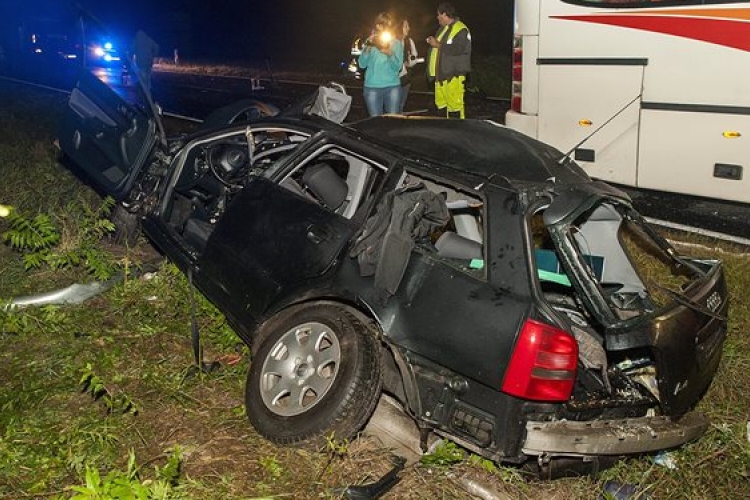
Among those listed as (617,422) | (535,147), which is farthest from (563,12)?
(617,422)

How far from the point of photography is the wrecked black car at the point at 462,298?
353cm

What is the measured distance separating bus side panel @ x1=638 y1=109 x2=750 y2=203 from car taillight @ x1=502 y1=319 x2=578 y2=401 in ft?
14.0

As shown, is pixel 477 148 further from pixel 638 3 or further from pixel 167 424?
pixel 638 3

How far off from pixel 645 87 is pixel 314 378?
→ 4.85 meters

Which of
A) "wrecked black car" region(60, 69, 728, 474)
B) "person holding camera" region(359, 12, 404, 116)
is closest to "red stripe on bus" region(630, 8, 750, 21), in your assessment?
"wrecked black car" region(60, 69, 728, 474)

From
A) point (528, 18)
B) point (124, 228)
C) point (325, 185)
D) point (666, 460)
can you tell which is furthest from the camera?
point (528, 18)

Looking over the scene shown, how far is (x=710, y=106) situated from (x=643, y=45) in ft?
2.67

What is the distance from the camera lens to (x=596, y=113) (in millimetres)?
7746

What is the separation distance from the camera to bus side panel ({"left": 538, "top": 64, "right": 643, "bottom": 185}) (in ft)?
24.7

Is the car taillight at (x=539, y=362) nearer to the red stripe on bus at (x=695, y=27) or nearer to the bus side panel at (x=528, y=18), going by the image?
the red stripe on bus at (x=695, y=27)

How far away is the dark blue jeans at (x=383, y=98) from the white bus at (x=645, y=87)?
2066 mm

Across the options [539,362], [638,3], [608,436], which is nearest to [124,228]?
[539,362]

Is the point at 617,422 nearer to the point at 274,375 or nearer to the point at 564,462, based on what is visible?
the point at 564,462

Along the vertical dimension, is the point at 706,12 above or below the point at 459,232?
above
